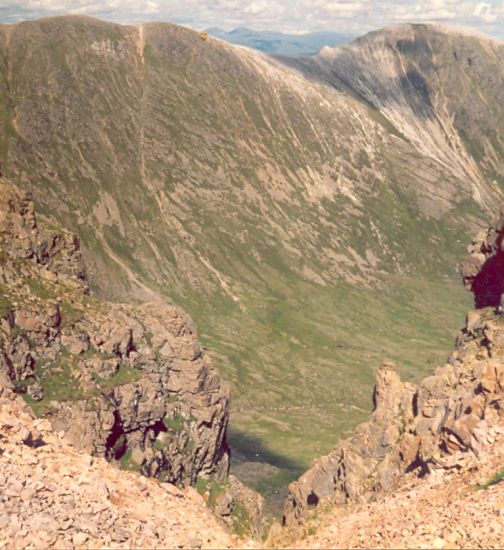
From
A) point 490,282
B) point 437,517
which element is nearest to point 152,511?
point 437,517

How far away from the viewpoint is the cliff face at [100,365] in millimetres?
93500

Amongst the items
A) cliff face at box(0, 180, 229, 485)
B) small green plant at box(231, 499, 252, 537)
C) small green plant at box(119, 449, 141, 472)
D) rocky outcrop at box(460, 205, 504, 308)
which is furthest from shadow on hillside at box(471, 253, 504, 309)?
small green plant at box(119, 449, 141, 472)

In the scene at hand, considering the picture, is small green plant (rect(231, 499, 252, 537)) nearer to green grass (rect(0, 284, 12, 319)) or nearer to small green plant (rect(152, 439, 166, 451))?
small green plant (rect(152, 439, 166, 451))

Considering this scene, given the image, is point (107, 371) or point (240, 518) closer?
point (107, 371)

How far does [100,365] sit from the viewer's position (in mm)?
100625

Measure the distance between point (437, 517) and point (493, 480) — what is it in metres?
4.68

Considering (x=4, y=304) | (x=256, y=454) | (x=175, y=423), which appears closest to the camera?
(x=4, y=304)

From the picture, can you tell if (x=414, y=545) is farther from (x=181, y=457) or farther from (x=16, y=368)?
(x=181, y=457)

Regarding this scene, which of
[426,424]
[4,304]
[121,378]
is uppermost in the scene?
[426,424]

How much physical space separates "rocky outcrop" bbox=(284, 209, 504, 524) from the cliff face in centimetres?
2658

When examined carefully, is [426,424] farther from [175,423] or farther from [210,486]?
[210,486]

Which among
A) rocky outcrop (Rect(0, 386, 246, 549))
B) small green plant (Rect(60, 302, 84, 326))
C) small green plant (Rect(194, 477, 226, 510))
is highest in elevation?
rocky outcrop (Rect(0, 386, 246, 549))

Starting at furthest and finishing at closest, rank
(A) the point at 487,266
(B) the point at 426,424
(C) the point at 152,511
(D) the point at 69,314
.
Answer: (A) the point at 487,266
(D) the point at 69,314
(B) the point at 426,424
(C) the point at 152,511

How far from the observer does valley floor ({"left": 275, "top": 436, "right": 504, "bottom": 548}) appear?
2808cm
